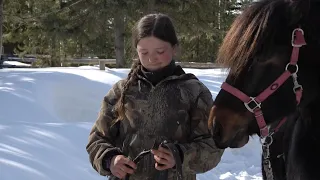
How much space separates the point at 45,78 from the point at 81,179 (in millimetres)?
5403

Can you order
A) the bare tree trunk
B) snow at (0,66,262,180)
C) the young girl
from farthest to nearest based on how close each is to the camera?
the bare tree trunk < snow at (0,66,262,180) < the young girl

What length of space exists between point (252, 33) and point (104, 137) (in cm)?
86

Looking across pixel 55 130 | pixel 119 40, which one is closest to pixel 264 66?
pixel 55 130

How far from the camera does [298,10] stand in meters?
1.95

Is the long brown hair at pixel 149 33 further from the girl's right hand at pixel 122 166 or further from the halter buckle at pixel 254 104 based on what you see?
the halter buckle at pixel 254 104

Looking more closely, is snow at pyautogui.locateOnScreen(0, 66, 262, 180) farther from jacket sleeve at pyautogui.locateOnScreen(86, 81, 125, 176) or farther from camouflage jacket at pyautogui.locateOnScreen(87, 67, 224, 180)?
jacket sleeve at pyautogui.locateOnScreen(86, 81, 125, 176)

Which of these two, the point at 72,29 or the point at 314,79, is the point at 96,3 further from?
the point at 314,79

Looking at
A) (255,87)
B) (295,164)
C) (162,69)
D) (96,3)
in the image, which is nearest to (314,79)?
(255,87)

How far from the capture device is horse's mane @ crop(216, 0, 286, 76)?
194 cm

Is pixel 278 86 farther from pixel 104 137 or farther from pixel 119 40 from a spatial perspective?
pixel 119 40

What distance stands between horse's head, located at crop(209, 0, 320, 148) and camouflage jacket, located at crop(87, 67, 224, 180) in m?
0.08

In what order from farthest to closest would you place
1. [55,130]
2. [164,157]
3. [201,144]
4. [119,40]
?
1. [119,40]
2. [55,130]
3. [201,144]
4. [164,157]

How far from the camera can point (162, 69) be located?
6.77 feet

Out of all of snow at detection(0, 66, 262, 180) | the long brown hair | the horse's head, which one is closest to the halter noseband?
the horse's head
